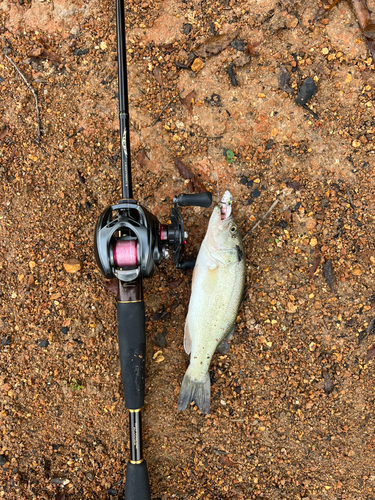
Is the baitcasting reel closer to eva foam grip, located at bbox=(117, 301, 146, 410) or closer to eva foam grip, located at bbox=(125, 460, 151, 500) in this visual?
eva foam grip, located at bbox=(117, 301, 146, 410)

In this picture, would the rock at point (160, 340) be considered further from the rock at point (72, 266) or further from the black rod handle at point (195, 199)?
the black rod handle at point (195, 199)

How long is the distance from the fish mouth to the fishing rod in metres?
0.30

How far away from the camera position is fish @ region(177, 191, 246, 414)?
2.69 metres

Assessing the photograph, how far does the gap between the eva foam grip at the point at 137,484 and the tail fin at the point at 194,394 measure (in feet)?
1.66

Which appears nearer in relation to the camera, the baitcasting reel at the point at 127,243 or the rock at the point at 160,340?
the baitcasting reel at the point at 127,243

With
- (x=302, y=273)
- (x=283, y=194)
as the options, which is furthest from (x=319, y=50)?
(x=302, y=273)

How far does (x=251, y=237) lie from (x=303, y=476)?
198 centimetres

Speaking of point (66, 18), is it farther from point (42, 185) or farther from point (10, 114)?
point (42, 185)

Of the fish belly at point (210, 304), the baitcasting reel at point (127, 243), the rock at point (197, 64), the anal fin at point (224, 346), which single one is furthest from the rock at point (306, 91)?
the anal fin at point (224, 346)

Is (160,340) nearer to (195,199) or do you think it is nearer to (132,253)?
(132,253)

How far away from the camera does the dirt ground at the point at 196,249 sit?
2896mm

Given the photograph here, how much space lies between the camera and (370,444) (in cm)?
293

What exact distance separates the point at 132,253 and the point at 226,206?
85 cm

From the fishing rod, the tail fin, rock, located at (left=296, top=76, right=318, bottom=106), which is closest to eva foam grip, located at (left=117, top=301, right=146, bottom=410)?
the fishing rod
